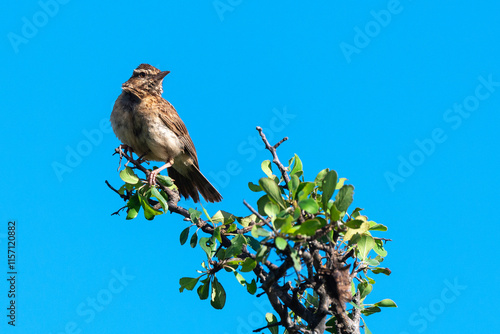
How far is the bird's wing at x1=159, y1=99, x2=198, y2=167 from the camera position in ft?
20.0

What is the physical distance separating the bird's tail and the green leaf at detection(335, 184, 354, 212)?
11.8ft

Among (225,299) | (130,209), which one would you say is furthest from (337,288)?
(130,209)

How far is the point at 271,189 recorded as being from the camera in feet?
9.32

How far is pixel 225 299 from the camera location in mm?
3324

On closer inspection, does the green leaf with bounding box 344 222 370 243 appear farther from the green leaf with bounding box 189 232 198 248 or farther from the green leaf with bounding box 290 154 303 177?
the green leaf with bounding box 189 232 198 248

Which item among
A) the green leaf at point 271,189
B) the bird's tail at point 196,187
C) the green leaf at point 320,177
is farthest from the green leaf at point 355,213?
the bird's tail at point 196,187

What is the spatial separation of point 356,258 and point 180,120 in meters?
3.58

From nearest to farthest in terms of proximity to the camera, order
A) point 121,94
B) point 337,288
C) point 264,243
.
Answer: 1. point 264,243
2. point 337,288
3. point 121,94

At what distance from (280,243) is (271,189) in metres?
0.43

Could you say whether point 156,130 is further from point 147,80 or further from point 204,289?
point 204,289

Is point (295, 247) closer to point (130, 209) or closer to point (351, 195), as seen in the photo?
point (351, 195)

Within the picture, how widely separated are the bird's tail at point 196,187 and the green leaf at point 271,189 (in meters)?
3.46

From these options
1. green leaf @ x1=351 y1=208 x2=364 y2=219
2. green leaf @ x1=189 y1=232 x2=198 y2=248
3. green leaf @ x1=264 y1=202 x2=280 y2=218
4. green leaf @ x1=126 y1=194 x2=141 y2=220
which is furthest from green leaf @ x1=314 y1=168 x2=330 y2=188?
green leaf @ x1=126 y1=194 x2=141 y2=220

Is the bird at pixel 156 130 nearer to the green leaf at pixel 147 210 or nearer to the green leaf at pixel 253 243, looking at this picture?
the green leaf at pixel 147 210
